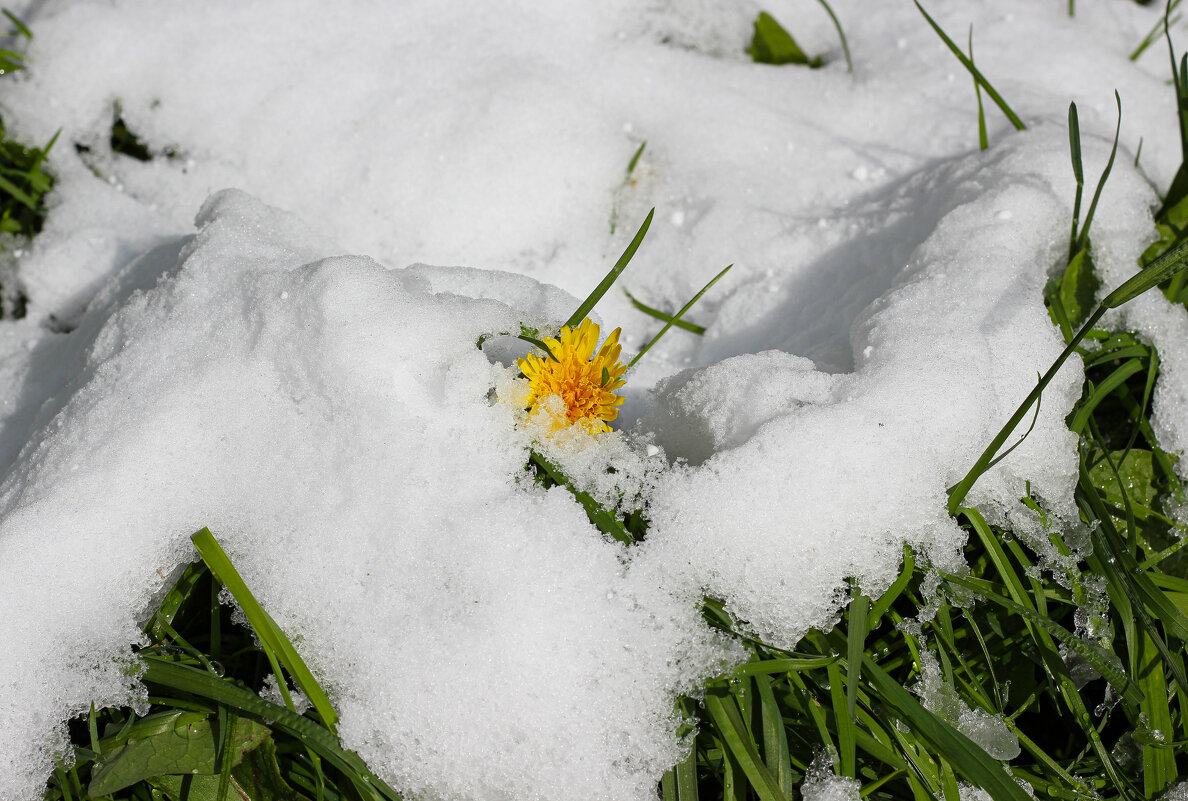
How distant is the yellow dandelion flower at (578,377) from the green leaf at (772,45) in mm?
1262

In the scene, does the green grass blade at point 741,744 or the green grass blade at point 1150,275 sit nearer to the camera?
the green grass blade at point 1150,275

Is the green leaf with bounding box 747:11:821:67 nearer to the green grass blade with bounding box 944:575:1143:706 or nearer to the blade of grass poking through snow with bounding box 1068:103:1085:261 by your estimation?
the blade of grass poking through snow with bounding box 1068:103:1085:261

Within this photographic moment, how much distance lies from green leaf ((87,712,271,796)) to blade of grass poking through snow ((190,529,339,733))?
106 millimetres

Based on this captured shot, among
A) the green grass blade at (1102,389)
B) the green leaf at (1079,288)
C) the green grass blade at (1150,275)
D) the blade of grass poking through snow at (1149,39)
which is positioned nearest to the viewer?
the green grass blade at (1150,275)

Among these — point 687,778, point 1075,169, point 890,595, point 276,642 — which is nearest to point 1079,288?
point 1075,169

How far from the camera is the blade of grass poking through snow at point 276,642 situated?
110 centimetres

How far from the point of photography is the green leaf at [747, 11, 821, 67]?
207 cm

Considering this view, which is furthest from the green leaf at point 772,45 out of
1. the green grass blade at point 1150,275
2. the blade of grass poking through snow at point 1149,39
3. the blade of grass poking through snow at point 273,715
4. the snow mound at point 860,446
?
the blade of grass poking through snow at point 273,715

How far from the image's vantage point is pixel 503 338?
138cm

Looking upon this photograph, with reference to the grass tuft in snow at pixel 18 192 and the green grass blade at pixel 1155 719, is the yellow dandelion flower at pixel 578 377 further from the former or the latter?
the grass tuft in snow at pixel 18 192

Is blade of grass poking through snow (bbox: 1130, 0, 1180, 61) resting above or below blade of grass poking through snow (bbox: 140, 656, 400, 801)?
above

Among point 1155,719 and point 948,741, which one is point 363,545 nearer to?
point 948,741

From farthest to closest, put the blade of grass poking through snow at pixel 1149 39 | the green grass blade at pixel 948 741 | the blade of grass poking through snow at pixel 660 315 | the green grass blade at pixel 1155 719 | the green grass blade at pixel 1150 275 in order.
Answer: the blade of grass poking through snow at pixel 1149 39, the blade of grass poking through snow at pixel 660 315, the green grass blade at pixel 1155 719, the green grass blade at pixel 948 741, the green grass blade at pixel 1150 275

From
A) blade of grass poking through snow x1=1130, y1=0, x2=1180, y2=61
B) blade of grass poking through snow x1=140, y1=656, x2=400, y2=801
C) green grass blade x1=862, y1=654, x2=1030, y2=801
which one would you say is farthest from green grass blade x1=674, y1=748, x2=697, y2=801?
blade of grass poking through snow x1=1130, y1=0, x2=1180, y2=61
